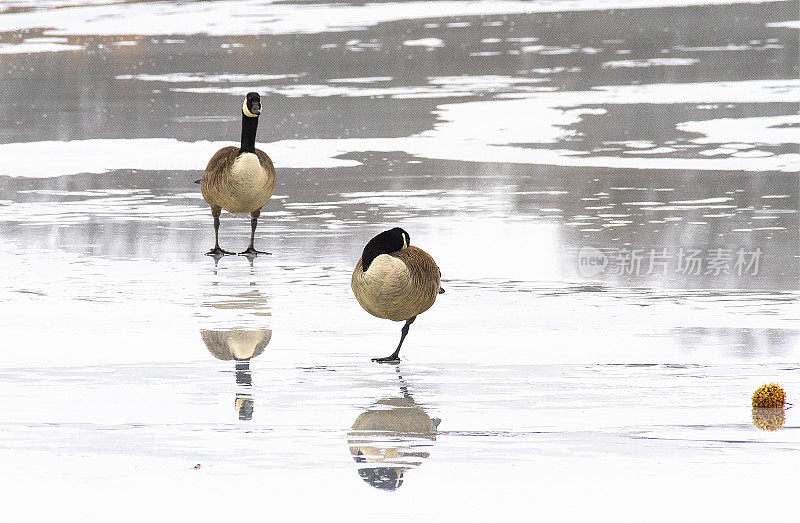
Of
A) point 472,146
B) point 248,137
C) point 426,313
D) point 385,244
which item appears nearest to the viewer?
point 385,244

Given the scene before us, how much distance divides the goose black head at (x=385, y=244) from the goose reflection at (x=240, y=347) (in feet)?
2.86

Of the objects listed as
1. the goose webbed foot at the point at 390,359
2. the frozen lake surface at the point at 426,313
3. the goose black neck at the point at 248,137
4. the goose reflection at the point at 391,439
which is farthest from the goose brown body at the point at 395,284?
the goose black neck at the point at 248,137

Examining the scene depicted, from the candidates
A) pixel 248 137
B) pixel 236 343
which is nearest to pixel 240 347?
pixel 236 343

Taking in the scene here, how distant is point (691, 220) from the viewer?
12453mm

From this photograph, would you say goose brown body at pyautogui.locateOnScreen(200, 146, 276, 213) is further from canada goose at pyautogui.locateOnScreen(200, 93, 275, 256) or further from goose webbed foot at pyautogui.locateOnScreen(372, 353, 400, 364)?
goose webbed foot at pyautogui.locateOnScreen(372, 353, 400, 364)

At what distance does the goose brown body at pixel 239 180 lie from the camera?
11.4 m

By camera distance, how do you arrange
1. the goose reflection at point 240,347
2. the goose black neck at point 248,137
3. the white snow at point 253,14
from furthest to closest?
the white snow at point 253,14 < the goose black neck at point 248,137 < the goose reflection at point 240,347

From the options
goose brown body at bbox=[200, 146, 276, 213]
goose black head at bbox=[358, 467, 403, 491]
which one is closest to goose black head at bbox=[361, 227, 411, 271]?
goose black head at bbox=[358, 467, 403, 491]

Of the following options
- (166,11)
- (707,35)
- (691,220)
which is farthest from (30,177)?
(166,11)

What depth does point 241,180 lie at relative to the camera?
11.4 metres

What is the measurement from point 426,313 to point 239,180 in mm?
2745

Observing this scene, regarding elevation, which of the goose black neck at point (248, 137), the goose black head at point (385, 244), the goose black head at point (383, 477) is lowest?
the goose black head at point (383, 477)

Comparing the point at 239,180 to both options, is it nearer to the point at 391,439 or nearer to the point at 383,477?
the point at 391,439

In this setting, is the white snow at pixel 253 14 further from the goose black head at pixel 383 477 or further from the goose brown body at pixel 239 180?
the goose black head at pixel 383 477
